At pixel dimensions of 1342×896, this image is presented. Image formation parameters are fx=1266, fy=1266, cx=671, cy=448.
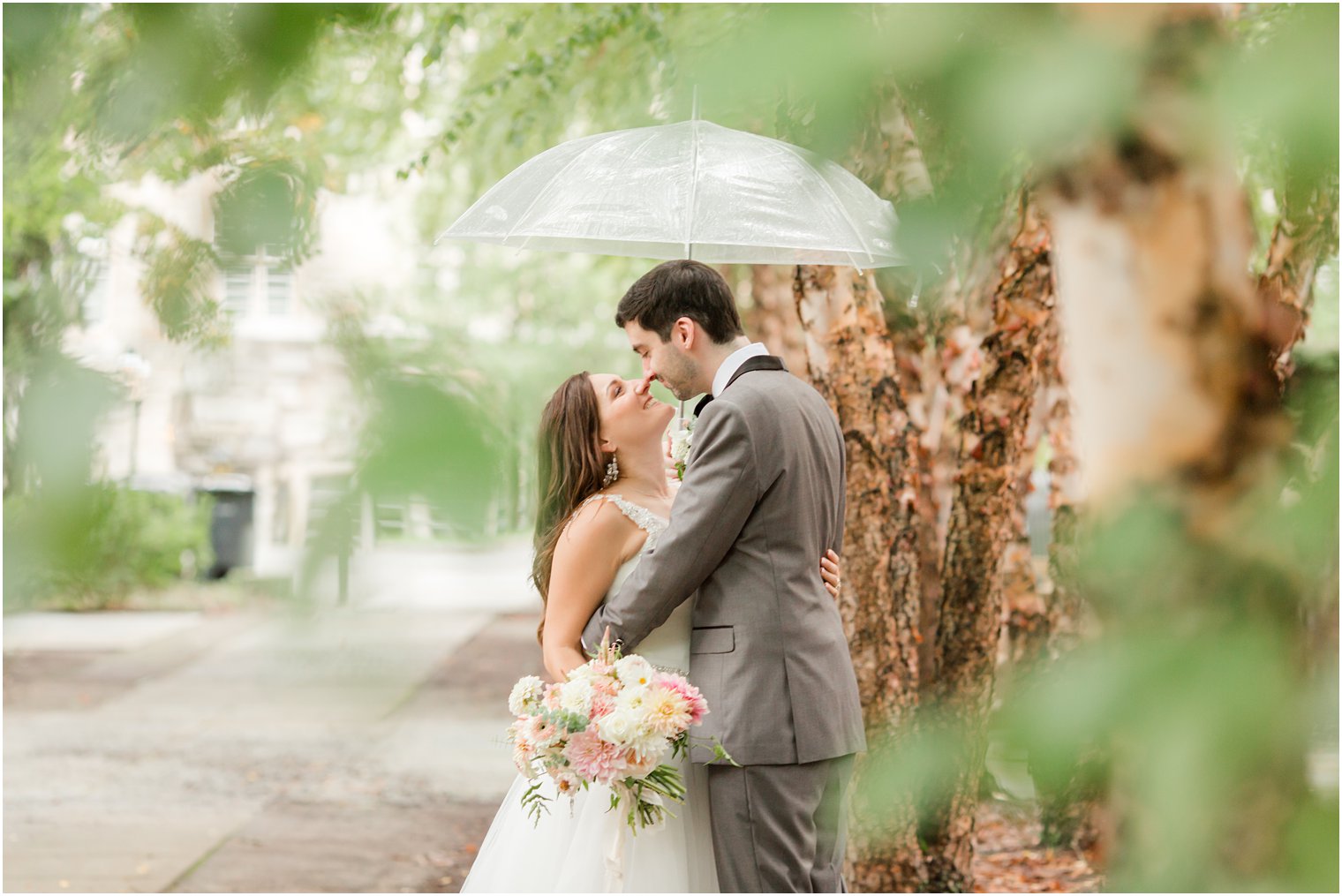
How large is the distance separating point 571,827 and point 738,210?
5.14ft

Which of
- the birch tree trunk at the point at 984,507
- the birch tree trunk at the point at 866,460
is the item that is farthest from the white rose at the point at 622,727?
the birch tree trunk at the point at 866,460

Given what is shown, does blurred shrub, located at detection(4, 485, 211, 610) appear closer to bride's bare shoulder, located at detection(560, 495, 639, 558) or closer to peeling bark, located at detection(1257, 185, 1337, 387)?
peeling bark, located at detection(1257, 185, 1337, 387)

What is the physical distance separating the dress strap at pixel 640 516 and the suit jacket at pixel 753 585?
256 millimetres

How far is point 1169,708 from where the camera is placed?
3.02ft

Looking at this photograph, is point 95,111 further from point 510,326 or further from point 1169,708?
point 1169,708

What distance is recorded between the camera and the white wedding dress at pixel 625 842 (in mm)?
2990

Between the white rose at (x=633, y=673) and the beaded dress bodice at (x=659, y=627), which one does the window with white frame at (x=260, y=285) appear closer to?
the white rose at (x=633, y=673)

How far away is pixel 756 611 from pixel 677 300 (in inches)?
29.3

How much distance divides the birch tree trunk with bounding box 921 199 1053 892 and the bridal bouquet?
207 cm

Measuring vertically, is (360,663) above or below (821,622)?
above

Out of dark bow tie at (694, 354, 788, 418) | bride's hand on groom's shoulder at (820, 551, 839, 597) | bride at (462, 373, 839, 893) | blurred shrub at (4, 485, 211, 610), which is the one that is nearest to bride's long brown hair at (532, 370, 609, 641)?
bride at (462, 373, 839, 893)

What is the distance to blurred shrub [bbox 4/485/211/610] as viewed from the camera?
71cm

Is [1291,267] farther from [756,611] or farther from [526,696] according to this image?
[526,696]

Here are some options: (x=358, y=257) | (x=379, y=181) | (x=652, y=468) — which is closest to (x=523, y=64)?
(x=652, y=468)
